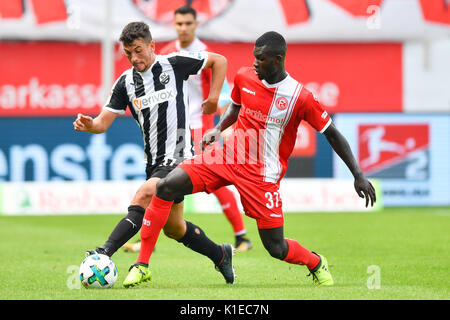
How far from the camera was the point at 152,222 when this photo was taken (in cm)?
628

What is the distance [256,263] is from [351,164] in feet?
8.18

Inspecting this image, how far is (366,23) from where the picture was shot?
796 inches

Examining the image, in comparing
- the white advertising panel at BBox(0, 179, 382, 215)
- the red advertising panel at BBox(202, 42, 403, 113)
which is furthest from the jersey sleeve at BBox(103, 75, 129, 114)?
the red advertising panel at BBox(202, 42, 403, 113)

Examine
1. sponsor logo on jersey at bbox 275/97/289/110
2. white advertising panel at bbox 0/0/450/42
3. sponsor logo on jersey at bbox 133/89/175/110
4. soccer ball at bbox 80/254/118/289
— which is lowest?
soccer ball at bbox 80/254/118/289

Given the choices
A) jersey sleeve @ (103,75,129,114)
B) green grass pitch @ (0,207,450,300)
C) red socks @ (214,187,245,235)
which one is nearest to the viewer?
green grass pitch @ (0,207,450,300)

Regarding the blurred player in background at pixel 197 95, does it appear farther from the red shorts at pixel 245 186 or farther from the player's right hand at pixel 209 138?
the red shorts at pixel 245 186

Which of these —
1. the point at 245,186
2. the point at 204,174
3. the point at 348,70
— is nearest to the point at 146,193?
the point at 204,174

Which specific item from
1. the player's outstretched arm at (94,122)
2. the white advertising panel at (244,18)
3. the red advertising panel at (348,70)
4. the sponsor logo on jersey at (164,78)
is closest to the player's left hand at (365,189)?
the sponsor logo on jersey at (164,78)

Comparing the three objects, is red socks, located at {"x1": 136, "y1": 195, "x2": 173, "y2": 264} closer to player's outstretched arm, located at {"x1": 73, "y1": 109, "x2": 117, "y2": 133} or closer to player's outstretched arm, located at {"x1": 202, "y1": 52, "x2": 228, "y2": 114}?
player's outstretched arm, located at {"x1": 73, "y1": 109, "x2": 117, "y2": 133}

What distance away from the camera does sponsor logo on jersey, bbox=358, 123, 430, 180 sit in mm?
18000

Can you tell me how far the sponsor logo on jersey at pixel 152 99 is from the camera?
6.76m

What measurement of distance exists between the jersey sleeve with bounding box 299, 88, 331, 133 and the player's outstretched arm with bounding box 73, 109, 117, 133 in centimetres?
155

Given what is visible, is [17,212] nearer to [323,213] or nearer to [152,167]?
[323,213]
